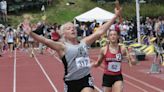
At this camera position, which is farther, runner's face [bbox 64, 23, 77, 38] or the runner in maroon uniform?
the runner in maroon uniform

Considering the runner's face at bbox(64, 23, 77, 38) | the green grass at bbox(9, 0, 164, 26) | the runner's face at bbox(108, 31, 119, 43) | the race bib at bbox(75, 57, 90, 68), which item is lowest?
the race bib at bbox(75, 57, 90, 68)

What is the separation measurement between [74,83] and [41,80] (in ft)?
33.0

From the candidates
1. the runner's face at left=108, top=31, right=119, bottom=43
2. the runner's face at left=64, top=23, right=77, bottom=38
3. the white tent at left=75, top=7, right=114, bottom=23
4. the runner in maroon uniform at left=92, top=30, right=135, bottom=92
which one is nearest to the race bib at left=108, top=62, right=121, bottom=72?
the runner in maroon uniform at left=92, top=30, right=135, bottom=92

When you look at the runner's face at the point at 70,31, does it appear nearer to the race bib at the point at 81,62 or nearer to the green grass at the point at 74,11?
the race bib at the point at 81,62

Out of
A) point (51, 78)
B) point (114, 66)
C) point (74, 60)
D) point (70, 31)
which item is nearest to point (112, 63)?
point (114, 66)

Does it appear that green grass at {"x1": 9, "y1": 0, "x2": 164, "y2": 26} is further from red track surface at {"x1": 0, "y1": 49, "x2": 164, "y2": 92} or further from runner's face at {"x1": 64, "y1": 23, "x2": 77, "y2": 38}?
runner's face at {"x1": 64, "y1": 23, "x2": 77, "y2": 38}

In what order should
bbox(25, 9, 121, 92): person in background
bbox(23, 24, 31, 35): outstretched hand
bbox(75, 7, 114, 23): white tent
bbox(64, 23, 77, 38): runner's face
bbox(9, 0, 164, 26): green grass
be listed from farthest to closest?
bbox(9, 0, 164, 26): green grass → bbox(75, 7, 114, 23): white tent → bbox(25, 9, 121, 92): person in background → bbox(64, 23, 77, 38): runner's face → bbox(23, 24, 31, 35): outstretched hand

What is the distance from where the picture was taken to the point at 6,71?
69.3ft

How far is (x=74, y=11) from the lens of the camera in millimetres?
67062

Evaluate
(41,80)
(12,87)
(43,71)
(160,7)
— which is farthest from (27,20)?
(160,7)

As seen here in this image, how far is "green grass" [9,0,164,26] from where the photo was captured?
2277 inches

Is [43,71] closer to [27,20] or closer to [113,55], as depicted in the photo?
[113,55]

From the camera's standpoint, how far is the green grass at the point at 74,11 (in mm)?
57844

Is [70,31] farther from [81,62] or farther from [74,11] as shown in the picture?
[74,11]
